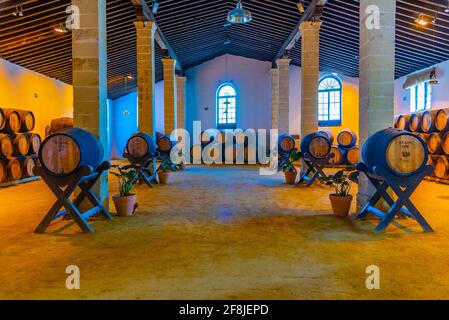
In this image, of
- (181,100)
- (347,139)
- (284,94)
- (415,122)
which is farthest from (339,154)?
(181,100)

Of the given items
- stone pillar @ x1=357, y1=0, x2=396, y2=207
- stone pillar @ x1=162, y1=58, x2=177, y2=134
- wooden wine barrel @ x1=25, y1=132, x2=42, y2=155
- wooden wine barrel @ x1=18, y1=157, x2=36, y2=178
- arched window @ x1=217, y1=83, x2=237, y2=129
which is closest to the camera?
stone pillar @ x1=357, y1=0, x2=396, y2=207

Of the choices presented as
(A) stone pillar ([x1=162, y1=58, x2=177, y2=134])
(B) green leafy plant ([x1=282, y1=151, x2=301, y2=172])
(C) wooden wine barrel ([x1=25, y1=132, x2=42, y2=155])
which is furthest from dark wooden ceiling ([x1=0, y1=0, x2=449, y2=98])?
(B) green leafy plant ([x1=282, y1=151, x2=301, y2=172])

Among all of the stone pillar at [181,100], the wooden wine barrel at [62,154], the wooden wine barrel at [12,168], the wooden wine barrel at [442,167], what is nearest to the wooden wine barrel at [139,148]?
the wooden wine barrel at [12,168]

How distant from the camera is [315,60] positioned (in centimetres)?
930

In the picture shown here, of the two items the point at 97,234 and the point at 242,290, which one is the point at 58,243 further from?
the point at 242,290

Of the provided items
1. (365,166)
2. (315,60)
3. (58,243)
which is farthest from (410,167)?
(315,60)

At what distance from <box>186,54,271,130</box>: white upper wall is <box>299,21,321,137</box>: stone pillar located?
311 inches

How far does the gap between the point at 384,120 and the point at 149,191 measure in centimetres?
467

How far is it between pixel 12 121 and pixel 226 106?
35.2 ft

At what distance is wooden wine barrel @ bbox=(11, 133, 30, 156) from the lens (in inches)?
341

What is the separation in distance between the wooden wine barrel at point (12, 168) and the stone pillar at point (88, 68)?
4430 mm

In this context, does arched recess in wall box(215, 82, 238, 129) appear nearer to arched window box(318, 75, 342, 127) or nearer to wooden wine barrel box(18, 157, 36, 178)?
arched window box(318, 75, 342, 127)

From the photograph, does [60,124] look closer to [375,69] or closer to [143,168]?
[143,168]

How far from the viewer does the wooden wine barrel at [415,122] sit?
9.52 metres
